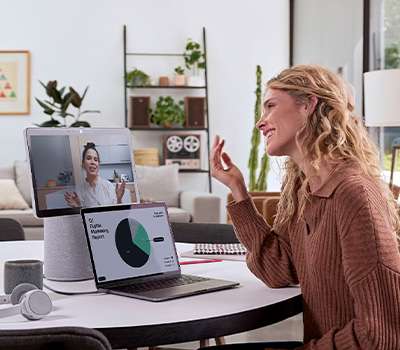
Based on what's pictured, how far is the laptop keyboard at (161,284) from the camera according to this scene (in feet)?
6.17

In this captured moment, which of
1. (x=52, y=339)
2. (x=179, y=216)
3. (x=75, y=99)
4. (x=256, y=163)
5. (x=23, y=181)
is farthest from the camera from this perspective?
(x=256, y=163)

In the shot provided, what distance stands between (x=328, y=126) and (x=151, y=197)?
17.1ft

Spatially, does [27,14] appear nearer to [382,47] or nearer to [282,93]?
[382,47]

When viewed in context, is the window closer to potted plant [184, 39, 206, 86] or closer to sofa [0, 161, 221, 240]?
sofa [0, 161, 221, 240]

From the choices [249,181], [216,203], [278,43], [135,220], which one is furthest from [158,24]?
[135,220]

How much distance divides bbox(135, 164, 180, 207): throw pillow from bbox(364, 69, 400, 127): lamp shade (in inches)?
98.5

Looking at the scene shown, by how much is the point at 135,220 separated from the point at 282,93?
0.50 metres

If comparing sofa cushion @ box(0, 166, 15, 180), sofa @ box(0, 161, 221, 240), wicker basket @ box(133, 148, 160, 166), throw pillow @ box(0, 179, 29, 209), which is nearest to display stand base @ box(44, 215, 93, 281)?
sofa @ box(0, 161, 221, 240)

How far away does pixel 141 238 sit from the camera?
2.01m

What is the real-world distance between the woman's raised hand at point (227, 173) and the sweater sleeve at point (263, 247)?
0.03m

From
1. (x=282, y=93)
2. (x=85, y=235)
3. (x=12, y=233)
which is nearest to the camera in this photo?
(x=282, y=93)

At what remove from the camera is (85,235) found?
6.59 ft

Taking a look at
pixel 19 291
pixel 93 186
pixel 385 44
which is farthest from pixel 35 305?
pixel 385 44

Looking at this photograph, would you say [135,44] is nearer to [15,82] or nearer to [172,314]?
[15,82]
